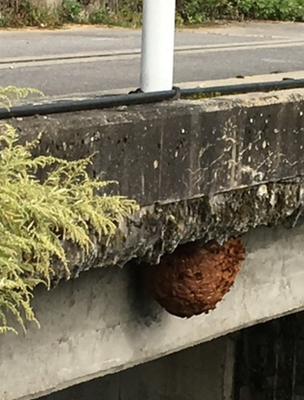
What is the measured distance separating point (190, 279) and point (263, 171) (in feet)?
1.39

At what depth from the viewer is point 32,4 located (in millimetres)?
13969

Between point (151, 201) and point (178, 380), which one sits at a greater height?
point (151, 201)

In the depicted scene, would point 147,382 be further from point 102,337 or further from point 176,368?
point 102,337

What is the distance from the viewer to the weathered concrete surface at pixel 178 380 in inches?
272

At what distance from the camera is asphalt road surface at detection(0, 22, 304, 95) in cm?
462

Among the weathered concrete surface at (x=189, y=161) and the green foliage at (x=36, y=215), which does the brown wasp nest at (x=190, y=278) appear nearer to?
the weathered concrete surface at (x=189, y=161)

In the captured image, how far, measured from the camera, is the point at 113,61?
6.36m

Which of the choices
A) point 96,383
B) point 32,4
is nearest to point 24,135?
point 96,383

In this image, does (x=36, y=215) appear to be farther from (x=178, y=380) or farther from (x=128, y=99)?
(x=178, y=380)

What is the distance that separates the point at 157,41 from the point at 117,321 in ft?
2.92

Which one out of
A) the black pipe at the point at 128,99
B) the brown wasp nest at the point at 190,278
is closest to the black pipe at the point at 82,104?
the black pipe at the point at 128,99

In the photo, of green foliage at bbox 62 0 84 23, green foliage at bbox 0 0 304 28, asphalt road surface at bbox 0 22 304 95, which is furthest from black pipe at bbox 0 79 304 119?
green foliage at bbox 62 0 84 23

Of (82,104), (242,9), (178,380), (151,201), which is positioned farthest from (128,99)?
(242,9)

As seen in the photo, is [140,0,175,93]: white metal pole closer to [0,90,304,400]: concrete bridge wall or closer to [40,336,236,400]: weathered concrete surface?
[0,90,304,400]: concrete bridge wall
